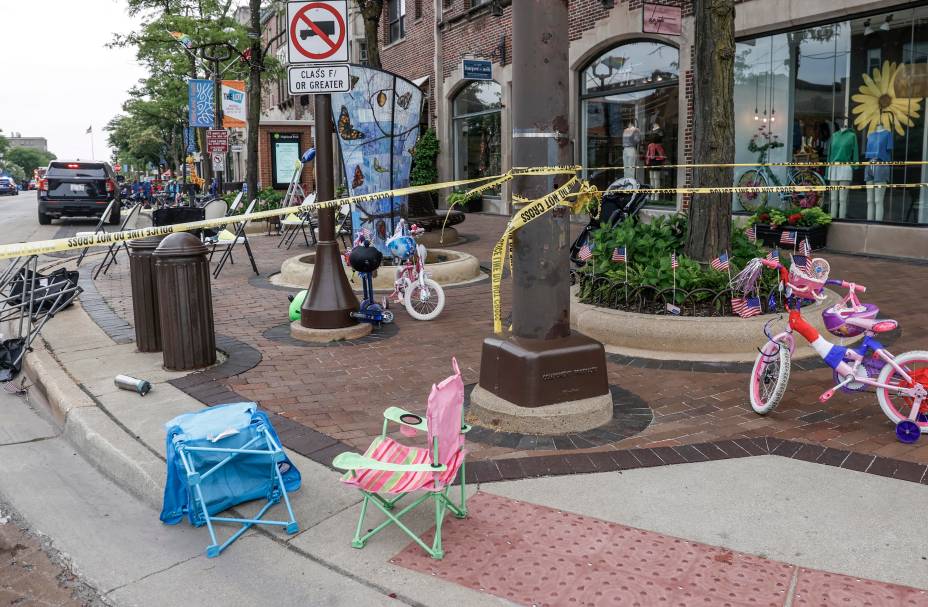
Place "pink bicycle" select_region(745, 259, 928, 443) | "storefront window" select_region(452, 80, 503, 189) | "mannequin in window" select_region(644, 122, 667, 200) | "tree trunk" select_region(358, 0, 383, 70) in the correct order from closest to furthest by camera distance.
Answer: "pink bicycle" select_region(745, 259, 928, 443) < "mannequin in window" select_region(644, 122, 667, 200) < "tree trunk" select_region(358, 0, 383, 70) < "storefront window" select_region(452, 80, 503, 189)

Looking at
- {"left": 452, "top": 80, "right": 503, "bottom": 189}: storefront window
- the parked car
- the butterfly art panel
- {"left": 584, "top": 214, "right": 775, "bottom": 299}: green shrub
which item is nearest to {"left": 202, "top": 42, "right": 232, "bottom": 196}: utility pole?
{"left": 452, "top": 80, "right": 503, "bottom": 189}: storefront window

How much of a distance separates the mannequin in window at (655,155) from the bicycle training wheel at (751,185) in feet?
7.10

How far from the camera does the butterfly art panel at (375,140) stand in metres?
11.0

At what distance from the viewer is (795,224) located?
1264cm

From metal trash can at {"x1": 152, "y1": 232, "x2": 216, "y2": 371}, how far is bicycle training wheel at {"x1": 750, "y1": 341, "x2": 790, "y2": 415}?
419 centimetres

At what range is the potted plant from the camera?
40.8 ft

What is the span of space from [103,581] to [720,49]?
6570 millimetres

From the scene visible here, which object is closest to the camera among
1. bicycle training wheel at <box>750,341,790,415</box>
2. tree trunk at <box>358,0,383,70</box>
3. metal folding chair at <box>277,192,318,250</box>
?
bicycle training wheel at <box>750,341,790,415</box>

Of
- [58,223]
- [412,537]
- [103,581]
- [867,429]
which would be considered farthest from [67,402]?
[58,223]

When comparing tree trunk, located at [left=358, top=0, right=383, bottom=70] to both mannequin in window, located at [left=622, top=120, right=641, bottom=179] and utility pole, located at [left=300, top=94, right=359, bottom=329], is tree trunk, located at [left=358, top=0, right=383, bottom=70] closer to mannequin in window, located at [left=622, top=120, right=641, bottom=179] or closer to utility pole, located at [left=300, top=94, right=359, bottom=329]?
mannequin in window, located at [left=622, top=120, right=641, bottom=179]

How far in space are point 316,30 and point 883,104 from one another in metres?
9.26

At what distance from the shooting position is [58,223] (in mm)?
25156

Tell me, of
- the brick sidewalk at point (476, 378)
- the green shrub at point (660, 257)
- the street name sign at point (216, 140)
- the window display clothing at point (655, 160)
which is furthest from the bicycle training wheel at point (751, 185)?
the street name sign at point (216, 140)

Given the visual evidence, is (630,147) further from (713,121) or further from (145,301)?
(145,301)
